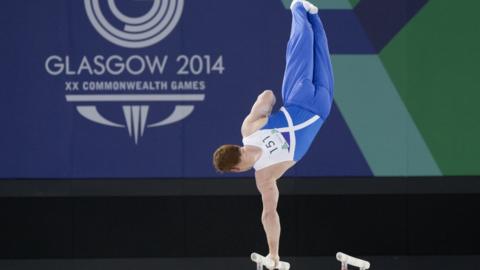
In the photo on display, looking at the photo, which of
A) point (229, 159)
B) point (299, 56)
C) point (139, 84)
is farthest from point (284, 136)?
point (139, 84)

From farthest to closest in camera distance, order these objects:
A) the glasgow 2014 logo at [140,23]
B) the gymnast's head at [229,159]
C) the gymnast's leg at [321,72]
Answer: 1. the glasgow 2014 logo at [140,23]
2. the gymnast's leg at [321,72]
3. the gymnast's head at [229,159]

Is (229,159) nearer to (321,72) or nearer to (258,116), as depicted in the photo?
(258,116)

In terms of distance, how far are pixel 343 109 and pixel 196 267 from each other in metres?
2.11

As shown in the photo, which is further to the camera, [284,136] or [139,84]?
[139,84]

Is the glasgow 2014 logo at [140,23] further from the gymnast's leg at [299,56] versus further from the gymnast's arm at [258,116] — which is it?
the gymnast's arm at [258,116]

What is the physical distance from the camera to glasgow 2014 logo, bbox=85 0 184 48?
924 centimetres

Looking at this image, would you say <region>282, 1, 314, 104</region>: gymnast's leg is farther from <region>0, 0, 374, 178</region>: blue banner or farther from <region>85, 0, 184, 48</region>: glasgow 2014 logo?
<region>85, 0, 184, 48</region>: glasgow 2014 logo

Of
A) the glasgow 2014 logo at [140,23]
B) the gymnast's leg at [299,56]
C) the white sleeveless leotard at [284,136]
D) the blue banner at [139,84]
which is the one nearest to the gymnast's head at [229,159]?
the white sleeveless leotard at [284,136]

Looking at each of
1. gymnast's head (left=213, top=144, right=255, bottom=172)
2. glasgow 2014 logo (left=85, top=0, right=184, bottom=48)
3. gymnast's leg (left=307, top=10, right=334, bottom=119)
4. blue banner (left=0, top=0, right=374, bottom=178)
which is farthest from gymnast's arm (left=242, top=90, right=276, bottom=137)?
glasgow 2014 logo (left=85, top=0, right=184, bottom=48)

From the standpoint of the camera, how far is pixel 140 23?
9266mm

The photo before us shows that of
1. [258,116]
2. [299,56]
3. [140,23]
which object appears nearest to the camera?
[258,116]

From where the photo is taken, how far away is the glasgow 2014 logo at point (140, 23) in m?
9.24

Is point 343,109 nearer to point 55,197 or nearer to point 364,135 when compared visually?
point 364,135

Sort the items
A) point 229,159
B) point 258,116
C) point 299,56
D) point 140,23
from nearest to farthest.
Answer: point 229,159
point 258,116
point 299,56
point 140,23
